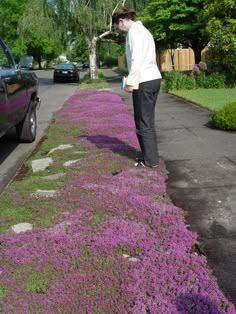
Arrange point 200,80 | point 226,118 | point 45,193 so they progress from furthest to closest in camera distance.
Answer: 1. point 200,80
2. point 226,118
3. point 45,193

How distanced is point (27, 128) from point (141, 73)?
A: 3.64 metres

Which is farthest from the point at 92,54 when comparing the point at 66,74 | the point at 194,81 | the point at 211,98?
the point at 211,98

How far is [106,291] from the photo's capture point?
9.84 feet

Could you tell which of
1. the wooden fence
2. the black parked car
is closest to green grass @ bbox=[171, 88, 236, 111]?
the wooden fence

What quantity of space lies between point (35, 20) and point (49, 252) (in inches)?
1045

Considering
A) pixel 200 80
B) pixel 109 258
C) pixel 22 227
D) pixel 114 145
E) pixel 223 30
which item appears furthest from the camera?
pixel 200 80

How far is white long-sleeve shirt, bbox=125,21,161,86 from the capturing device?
555 centimetres

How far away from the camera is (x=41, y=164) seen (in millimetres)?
A: 6664

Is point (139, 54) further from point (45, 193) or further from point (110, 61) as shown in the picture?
point (110, 61)

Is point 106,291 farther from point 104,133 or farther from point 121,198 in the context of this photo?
point 104,133

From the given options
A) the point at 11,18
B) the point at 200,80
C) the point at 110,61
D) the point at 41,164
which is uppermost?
the point at 11,18

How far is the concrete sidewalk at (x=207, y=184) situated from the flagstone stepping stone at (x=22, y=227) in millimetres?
1481

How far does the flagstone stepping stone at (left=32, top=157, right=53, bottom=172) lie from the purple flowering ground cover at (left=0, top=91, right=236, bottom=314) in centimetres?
105

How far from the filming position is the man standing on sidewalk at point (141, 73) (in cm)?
557
